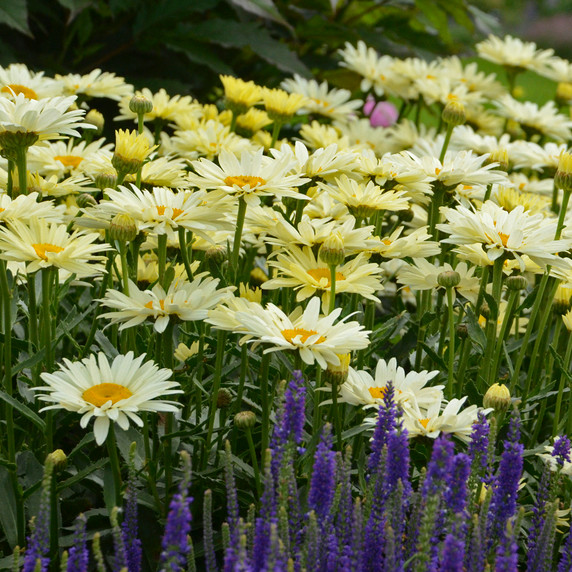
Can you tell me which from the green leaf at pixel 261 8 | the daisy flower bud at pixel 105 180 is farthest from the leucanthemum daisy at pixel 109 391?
the green leaf at pixel 261 8

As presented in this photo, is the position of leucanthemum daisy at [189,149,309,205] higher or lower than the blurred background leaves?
lower

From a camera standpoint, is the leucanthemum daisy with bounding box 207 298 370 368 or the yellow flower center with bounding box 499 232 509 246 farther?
the yellow flower center with bounding box 499 232 509 246

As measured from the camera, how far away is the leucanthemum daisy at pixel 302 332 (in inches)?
58.7

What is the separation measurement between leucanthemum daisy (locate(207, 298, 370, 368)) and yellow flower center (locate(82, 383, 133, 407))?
0.63ft

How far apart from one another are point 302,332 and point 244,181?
41 cm

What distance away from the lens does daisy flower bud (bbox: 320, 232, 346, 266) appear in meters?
1.67

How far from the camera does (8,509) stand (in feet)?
5.37

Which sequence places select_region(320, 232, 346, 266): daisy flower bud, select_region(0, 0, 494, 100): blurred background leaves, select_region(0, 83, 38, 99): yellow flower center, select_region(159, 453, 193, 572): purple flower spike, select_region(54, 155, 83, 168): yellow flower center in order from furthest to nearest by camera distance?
select_region(0, 0, 494, 100): blurred background leaves, select_region(0, 83, 38, 99): yellow flower center, select_region(54, 155, 83, 168): yellow flower center, select_region(320, 232, 346, 266): daisy flower bud, select_region(159, 453, 193, 572): purple flower spike

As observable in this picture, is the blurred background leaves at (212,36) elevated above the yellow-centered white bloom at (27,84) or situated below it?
above

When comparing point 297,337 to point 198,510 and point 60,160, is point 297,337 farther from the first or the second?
point 60,160

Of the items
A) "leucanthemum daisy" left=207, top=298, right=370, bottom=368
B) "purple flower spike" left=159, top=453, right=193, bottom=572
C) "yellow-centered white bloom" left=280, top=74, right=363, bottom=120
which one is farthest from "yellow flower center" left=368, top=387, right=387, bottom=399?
"yellow-centered white bloom" left=280, top=74, right=363, bottom=120

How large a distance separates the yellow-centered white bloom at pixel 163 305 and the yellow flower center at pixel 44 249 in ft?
0.43

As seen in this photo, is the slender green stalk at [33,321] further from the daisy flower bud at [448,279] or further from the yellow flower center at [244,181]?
the daisy flower bud at [448,279]

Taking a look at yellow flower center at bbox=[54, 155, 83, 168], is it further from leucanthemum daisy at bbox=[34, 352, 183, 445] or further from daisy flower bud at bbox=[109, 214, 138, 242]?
leucanthemum daisy at bbox=[34, 352, 183, 445]
